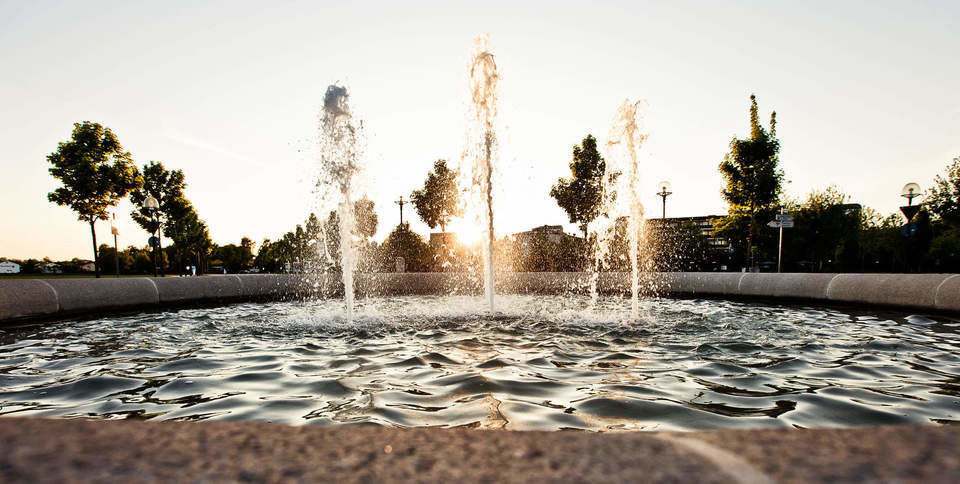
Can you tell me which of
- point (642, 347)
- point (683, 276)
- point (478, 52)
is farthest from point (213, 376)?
point (683, 276)

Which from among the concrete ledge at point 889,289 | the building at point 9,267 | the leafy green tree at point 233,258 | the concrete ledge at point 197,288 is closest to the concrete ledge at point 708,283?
the concrete ledge at point 889,289

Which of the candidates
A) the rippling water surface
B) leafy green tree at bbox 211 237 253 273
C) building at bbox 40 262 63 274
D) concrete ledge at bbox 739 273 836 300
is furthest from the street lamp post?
building at bbox 40 262 63 274

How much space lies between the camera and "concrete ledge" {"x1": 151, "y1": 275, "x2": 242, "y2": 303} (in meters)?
10.2

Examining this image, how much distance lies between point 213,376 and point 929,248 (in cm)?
4530

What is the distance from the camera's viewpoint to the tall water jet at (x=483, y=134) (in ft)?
32.9

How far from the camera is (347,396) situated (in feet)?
10.4

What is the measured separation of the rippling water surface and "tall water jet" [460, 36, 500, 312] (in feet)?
11.7

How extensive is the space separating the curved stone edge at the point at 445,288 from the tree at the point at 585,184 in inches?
459

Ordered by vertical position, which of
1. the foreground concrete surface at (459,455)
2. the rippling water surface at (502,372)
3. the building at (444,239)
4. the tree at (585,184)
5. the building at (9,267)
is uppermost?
the tree at (585,184)

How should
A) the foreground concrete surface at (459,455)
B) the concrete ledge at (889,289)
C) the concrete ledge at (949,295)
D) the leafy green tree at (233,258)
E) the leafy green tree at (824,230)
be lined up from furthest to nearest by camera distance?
1. the leafy green tree at (233,258)
2. the leafy green tree at (824,230)
3. the concrete ledge at (889,289)
4. the concrete ledge at (949,295)
5. the foreground concrete surface at (459,455)

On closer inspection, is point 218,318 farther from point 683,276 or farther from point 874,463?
point 683,276

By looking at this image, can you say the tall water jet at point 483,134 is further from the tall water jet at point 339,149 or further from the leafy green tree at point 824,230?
the leafy green tree at point 824,230

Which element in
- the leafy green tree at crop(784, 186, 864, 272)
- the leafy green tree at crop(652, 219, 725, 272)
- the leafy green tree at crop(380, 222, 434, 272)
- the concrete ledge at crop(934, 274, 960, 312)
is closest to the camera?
the concrete ledge at crop(934, 274, 960, 312)

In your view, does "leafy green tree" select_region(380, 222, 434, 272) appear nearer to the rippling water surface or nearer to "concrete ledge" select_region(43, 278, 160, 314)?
"concrete ledge" select_region(43, 278, 160, 314)
